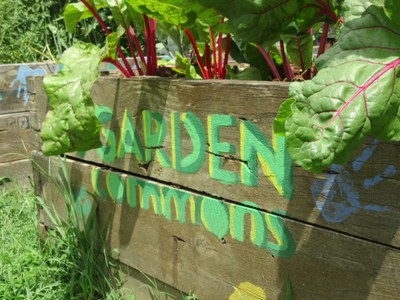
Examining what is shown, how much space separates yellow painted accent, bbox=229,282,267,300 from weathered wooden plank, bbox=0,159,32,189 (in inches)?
92.4

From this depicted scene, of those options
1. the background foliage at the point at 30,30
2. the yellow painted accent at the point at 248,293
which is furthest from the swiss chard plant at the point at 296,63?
the background foliage at the point at 30,30

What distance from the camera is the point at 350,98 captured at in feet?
4.05

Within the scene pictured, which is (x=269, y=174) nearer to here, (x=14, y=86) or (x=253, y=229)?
(x=253, y=229)

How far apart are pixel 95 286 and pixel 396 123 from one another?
150cm

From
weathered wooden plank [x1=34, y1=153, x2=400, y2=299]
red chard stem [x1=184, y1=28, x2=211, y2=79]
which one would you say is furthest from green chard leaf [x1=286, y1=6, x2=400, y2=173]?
red chard stem [x1=184, y1=28, x2=211, y2=79]

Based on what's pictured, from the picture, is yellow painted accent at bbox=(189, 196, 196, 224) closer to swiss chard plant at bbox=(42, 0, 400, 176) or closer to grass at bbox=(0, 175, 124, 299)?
swiss chard plant at bbox=(42, 0, 400, 176)

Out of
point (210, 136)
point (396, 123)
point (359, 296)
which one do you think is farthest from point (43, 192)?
point (396, 123)

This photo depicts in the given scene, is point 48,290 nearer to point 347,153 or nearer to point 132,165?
point 132,165

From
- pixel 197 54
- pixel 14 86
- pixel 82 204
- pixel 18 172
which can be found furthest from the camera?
pixel 18 172

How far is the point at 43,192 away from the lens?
264 centimetres

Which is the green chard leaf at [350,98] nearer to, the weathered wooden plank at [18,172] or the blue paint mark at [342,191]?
the blue paint mark at [342,191]

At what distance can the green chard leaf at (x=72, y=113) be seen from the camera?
1.92 meters

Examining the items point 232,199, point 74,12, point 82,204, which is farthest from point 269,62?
point 82,204

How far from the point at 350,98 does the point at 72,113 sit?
1011 mm
